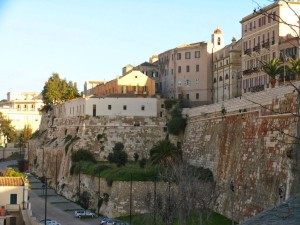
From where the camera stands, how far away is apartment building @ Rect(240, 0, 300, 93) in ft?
151

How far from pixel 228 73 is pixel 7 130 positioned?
5869cm

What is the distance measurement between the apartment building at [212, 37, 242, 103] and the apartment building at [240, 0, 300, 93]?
7.44 meters

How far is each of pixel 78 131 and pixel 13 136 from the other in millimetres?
51384

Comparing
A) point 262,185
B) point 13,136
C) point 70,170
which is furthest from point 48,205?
point 13,136

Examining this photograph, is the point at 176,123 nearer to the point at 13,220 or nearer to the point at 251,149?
the point at 13,220

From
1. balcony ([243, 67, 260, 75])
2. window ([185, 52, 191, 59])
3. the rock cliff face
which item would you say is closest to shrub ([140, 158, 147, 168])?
the rock cliff face

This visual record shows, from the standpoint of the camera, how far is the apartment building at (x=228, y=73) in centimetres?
6141

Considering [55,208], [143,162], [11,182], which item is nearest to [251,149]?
[143,162]

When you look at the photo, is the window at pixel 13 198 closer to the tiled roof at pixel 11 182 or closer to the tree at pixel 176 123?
the tiled roof at pixel 11 182

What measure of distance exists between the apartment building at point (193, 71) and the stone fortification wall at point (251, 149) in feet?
70.9

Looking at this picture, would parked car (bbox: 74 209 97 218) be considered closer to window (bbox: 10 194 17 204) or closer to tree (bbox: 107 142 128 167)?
window (bbox: 10 194 17 204)

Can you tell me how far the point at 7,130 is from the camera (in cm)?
10769

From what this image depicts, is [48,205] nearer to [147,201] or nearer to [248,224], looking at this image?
[147,201]

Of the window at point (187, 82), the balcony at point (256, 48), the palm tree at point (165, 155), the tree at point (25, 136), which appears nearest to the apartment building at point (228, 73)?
the window at point (187, 82)
